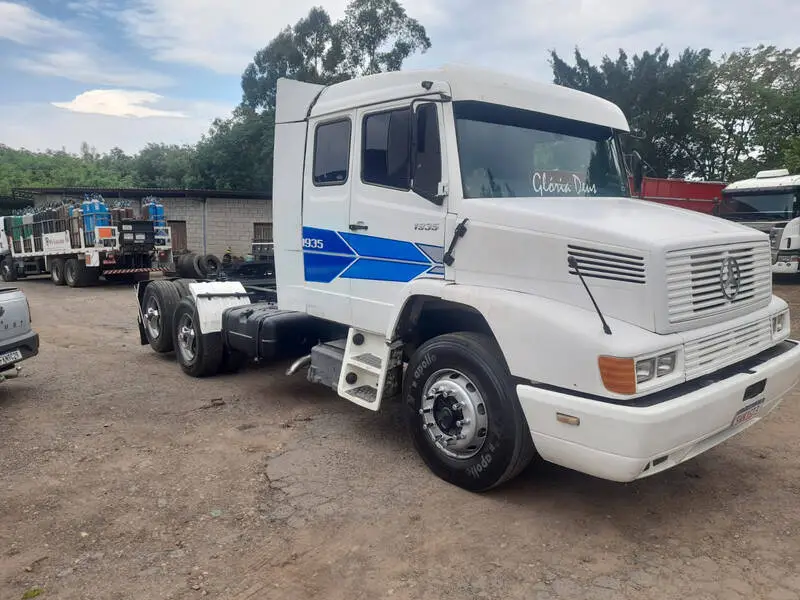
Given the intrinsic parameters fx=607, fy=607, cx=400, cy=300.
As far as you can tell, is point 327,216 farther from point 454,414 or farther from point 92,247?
point 92,247

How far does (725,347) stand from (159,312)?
655 centimetres

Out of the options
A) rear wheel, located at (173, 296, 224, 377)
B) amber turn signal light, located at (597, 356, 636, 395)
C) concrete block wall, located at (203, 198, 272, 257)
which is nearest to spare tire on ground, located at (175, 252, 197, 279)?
rear wheel, located at (173, 296, 224, 377)

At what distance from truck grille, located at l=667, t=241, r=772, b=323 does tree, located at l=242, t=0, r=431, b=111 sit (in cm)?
3120

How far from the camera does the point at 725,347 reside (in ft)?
11.9

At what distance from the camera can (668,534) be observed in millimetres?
3557

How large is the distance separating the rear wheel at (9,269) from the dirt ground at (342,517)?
754 inches

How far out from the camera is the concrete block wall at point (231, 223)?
83.0ft

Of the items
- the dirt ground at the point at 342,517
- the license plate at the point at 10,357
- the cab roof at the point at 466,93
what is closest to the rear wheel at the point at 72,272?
the license plate at the point at 10,357

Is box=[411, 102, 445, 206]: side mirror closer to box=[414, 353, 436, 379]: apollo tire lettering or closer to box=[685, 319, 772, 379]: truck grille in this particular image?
box=[414, 353, 436, 379]: apollo tire lettering

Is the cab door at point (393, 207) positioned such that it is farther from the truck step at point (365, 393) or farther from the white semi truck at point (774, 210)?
the white semi truck at point (774, 210)

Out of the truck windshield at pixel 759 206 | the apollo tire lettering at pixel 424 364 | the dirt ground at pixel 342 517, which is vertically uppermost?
the truck windshield at pixel 759 206

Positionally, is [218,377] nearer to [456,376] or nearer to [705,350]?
[456,376]

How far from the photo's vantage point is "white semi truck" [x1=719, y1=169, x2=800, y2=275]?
1464 cm

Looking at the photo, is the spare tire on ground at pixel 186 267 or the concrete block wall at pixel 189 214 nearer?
the spare tire on ground at pixel 186 267
